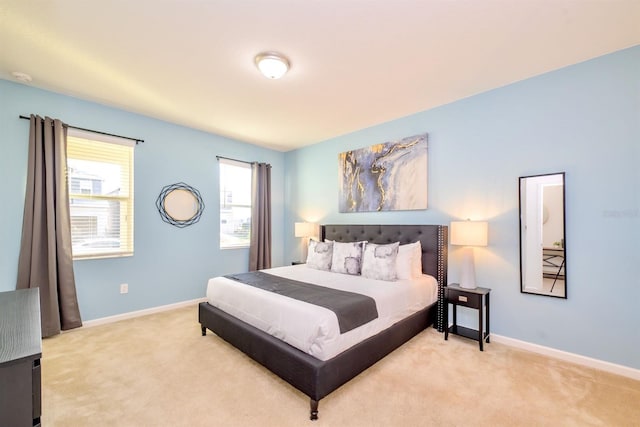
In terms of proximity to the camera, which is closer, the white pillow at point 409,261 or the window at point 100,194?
the white pillow at point 409,261

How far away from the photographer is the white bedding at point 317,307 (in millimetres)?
1874

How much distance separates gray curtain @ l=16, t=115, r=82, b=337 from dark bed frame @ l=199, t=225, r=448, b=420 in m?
1.53

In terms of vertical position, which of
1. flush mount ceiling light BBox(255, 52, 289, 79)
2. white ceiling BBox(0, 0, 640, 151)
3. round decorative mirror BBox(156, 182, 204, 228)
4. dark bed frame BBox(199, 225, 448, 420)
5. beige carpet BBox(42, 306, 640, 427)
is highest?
white ceiling BBox(0, 0, 640, 151)

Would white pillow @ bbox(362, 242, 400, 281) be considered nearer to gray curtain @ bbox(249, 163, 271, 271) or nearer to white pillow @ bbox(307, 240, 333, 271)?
white pillow @ bbox(307, 240, 333, 271)

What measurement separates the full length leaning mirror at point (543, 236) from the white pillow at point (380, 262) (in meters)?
1.26

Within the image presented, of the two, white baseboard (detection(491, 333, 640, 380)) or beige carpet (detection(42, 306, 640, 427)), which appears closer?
beige carpet (detection(42, 306, 640, 427))

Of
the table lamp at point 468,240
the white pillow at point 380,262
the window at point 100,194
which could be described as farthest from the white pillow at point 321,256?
the window at point 100,194

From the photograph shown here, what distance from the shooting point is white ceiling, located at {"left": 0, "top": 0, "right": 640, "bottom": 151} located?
1.83 meters

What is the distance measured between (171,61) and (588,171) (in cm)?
384

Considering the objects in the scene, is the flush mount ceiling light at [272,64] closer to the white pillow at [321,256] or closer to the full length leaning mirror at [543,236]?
the white pillow at [321,256]

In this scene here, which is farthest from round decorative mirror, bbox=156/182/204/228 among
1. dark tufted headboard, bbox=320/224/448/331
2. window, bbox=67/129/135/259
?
→ dark tufted headboard, bbox=320/224/448/331

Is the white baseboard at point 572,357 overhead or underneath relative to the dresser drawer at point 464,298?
underneath

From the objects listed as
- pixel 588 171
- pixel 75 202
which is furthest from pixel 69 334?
pixel 588 171

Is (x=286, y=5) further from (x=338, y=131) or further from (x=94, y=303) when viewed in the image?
(x=94, y=303)
